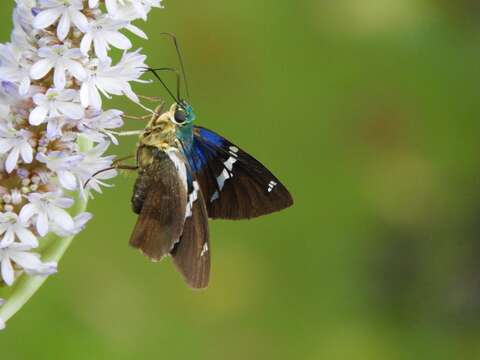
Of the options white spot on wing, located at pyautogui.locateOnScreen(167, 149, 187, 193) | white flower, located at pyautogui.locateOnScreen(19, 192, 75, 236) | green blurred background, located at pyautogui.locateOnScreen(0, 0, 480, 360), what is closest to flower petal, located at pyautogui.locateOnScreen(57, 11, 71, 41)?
white flower, located at pyautogui.locateOnScreen(19, 192, 75, 236)

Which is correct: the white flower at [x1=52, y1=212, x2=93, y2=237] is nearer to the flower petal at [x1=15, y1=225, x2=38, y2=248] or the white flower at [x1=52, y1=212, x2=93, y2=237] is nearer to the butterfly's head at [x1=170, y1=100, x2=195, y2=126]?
the flower petal at [x1=15, y1=225, x2=38, y2=248]

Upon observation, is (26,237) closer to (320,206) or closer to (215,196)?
(215,196)

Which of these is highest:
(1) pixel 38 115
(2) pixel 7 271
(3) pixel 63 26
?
(3) pixel 63 26

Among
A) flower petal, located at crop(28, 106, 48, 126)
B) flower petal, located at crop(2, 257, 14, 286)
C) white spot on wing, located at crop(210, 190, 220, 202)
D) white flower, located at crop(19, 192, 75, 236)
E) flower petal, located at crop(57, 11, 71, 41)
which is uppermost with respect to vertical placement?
flower petal, located at crop(57, 11, 71, 41)

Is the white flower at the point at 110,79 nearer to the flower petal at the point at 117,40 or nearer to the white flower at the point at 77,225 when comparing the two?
the flower petal at the point at 117,40

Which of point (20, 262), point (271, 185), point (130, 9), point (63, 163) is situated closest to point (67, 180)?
point (63, 163)

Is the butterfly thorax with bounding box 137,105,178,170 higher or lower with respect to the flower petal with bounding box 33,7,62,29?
lower

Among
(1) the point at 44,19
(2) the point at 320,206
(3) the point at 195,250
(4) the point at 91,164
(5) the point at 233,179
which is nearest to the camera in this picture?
(1) the point at 44,19
